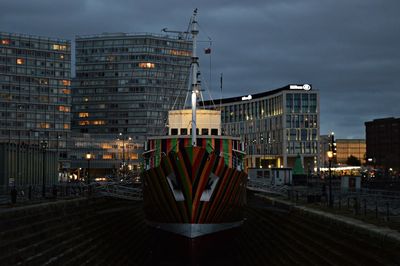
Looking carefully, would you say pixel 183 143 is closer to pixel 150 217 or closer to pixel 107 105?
pixel 150 217

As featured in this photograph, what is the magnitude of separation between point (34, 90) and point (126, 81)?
1417 inches

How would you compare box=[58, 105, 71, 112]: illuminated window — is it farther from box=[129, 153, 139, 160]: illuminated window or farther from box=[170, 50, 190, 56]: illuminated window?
box=[170, 50, 190, 56]: illuminated window

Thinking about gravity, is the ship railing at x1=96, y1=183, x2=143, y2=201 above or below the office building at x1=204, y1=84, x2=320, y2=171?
below

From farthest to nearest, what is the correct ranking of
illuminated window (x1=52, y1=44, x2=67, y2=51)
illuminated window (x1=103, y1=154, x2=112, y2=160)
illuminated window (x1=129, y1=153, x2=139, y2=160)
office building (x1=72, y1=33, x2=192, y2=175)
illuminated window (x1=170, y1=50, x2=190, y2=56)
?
illuminated window (x1=170, y1=50, x2=190, y2=56) → office building (x1=72, y1=33, x2=192, y2=175) → illuminated window (x1=129, y1=153, x2=139, y2=160) → illuminated window (x1=103, y1=154, x2=112, y2=160) → illuminated window (x1=52, y1=44, x2=67, y2=51)

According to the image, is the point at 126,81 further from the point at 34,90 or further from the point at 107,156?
the point at 34,90

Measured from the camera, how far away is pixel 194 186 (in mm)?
29016

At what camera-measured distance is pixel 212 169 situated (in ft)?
97.6

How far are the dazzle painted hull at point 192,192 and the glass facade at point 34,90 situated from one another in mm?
128961

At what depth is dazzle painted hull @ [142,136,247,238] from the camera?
29078mm

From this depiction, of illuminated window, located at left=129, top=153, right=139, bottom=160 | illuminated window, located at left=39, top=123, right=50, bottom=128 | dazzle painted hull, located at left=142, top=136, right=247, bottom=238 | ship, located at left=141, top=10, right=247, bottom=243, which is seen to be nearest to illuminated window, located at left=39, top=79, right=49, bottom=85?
illuminated window, located at left=39, top=123, right=50, bottom=128

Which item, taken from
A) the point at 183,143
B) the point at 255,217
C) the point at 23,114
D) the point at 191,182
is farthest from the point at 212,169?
the point at 23,114

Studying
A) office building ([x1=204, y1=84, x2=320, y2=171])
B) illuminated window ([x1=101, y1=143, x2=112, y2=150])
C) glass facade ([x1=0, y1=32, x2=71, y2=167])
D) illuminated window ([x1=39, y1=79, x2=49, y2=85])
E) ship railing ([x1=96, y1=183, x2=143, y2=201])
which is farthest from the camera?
illuminated window ([x1=101, y1=143, x2=112, y2=150])

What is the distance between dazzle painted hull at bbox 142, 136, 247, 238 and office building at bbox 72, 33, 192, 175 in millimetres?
150709

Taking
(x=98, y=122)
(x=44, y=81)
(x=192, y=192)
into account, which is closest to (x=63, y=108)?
(x=44, y=81)
